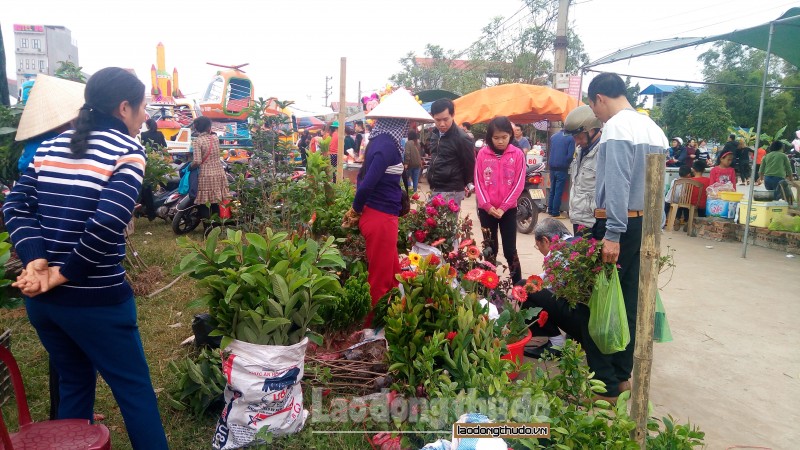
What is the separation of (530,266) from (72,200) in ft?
17.5

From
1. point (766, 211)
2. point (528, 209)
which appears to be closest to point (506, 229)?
point (528, 209)

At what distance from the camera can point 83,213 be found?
1896 mm

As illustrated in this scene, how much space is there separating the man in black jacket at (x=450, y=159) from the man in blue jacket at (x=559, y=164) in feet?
13.8

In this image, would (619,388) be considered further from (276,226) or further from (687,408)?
(276,226)

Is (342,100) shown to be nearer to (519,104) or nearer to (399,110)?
(399,110)

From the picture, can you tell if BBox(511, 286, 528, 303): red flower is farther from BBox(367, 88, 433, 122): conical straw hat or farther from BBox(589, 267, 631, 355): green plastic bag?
BBox(367, 88, 433, 122): conical straw hat

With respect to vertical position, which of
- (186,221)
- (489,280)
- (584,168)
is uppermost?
(584,168)

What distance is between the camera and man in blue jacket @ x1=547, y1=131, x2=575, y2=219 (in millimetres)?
9055

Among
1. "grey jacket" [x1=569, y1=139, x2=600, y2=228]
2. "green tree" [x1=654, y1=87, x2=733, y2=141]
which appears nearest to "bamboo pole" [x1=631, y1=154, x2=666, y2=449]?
"grey jacket" [x1=569, y1=139, x2=600, y2=228]

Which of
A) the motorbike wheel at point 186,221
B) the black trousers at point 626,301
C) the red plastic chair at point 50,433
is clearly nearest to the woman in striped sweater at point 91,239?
the red plastic chair at point 50,433

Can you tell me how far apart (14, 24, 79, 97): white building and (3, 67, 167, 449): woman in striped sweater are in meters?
41.3

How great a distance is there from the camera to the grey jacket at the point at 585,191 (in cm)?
346

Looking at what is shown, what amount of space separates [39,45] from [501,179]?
4963 cm

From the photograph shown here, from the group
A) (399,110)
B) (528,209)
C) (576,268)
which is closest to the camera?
(576,268)
